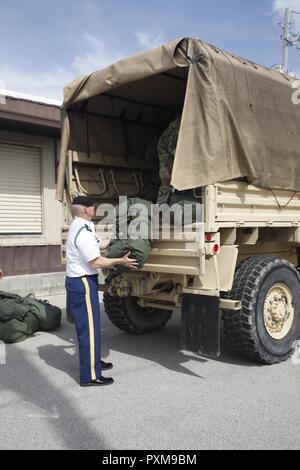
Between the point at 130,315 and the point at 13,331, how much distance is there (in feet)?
4.79

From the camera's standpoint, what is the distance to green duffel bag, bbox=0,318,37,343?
6.04 m

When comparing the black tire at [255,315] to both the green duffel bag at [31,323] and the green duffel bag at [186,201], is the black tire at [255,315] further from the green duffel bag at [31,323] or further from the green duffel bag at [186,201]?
the green duffel bag at [31,323]

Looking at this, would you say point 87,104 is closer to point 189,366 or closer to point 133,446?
point 189,366

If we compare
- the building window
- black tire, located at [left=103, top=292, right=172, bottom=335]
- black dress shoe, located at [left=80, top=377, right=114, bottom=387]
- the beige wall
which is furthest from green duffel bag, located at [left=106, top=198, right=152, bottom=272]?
the beige wall

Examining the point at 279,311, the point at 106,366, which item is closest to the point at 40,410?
the point at 106,366

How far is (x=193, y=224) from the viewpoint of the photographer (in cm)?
449

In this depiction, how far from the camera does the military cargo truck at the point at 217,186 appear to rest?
14.7ft

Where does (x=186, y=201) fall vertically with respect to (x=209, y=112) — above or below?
below

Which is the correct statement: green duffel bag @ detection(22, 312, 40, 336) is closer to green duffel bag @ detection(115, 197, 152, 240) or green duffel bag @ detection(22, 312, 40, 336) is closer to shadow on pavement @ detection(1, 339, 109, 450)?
shadow on pavement @ detection(1, 339, 109, 450)

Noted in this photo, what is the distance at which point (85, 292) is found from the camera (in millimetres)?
4406

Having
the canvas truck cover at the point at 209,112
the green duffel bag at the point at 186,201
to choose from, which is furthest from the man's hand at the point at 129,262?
the canvas truck cover at the point at 209,112

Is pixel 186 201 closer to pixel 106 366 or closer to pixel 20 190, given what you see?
pixel 106 366

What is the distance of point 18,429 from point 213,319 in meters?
1.88
